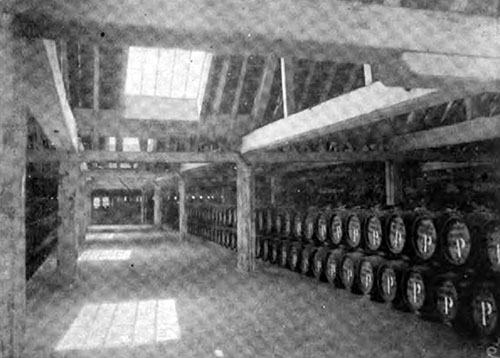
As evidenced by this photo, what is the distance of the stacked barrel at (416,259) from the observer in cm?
498

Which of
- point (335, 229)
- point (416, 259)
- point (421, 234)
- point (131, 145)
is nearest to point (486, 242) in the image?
point (421, 234)

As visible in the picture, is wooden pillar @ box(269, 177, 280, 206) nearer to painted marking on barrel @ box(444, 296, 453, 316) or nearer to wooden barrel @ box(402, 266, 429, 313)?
wooden barrel @ box(402, 266, 429, 313)

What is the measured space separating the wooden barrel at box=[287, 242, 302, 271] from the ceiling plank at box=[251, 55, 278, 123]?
2555mm

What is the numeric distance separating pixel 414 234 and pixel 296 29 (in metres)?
3.98

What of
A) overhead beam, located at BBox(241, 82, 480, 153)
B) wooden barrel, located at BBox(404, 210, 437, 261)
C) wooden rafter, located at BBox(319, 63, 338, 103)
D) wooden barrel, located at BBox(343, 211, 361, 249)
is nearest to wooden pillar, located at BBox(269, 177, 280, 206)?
wooden rafter, located at BBox(319, 63, 338, 103)

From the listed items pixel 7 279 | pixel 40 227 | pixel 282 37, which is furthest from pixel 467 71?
pixel 40 227

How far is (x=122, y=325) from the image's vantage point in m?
5.70

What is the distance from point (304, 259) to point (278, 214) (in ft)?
4.95

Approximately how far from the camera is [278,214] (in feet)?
33.4

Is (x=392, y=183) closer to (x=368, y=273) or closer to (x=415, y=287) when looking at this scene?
(x=368, y=273)

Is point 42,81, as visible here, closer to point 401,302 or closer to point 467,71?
point 467,71

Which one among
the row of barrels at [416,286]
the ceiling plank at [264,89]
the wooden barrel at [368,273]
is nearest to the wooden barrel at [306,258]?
the row of barrels at [416,286]

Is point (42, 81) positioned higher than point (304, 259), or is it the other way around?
point (42, 81)

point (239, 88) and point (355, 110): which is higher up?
point (239, 88)
